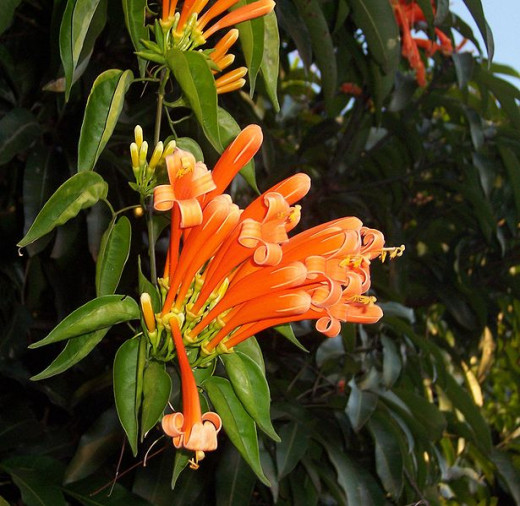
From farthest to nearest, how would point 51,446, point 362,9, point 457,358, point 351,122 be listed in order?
point 457,358, point 351,122, point 51,446, point 362,9

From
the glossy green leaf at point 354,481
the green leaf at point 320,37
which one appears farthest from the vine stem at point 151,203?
the glossy green leaf at point 354,481

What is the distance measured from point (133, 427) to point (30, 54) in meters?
1.14

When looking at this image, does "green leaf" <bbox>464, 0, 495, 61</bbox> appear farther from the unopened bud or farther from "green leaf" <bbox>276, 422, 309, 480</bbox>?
"green leaf" <bbox>276, 422, 309, 480</bbox>

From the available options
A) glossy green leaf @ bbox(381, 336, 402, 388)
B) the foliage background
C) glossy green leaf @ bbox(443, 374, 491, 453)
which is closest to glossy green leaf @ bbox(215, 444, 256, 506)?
the foliage background

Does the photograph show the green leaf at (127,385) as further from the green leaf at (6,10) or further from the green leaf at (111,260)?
the green leaf at (6,10)

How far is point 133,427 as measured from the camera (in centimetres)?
55

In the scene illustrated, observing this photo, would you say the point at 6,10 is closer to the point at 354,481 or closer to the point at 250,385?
the point at 250,385

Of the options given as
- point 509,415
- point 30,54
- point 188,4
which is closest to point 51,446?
point 30,54

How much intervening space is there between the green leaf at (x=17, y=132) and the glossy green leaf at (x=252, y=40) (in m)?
0.55

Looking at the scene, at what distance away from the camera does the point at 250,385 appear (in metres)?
0.60

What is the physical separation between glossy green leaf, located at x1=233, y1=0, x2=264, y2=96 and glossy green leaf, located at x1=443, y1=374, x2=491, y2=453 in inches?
37.9

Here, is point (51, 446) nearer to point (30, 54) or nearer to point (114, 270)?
point (30, 54)

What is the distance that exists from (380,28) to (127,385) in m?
0.65

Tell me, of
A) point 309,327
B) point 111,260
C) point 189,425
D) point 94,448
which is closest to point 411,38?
point 309,327
